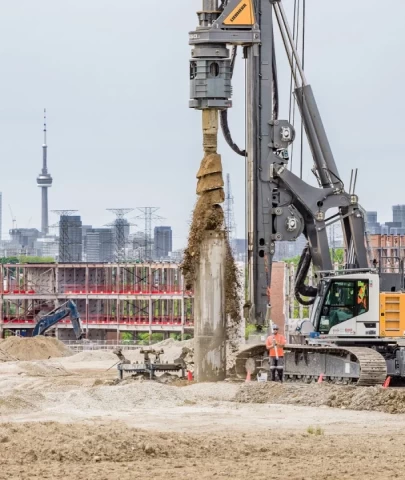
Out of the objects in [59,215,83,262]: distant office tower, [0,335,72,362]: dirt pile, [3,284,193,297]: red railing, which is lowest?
A: [0,335,72,362]: dirt pile

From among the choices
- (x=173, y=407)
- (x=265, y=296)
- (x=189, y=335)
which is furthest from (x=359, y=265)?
(x=189, y=335)

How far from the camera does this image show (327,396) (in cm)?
3488

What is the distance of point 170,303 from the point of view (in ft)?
371

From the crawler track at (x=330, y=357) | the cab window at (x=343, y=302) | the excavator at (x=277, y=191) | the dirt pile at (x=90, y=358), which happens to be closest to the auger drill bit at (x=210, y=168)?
the excavator at (x=277, y=191)

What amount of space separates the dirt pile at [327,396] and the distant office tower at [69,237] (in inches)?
4321

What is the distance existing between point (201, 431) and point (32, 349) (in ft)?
140

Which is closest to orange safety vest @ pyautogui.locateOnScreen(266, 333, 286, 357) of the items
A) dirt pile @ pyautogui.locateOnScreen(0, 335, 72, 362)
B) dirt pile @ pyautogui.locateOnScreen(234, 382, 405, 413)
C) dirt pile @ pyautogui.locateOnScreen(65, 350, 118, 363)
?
dirt pile @ pyautogui.locateOnScreen(234, 382, 405, 413)

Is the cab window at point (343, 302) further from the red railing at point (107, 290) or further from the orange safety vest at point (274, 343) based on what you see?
the red railing at point (107, 290)

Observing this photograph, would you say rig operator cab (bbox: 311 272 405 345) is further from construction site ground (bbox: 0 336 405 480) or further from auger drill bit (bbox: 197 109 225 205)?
auger drill bit (bbox: 197 109 225 205)

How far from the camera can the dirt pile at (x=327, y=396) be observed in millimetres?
33625

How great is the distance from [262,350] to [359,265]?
362cm

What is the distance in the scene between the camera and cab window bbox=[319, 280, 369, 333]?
38.6m

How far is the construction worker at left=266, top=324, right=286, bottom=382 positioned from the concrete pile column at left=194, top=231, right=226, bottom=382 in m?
2.67

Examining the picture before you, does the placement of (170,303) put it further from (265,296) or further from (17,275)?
(265,296)
